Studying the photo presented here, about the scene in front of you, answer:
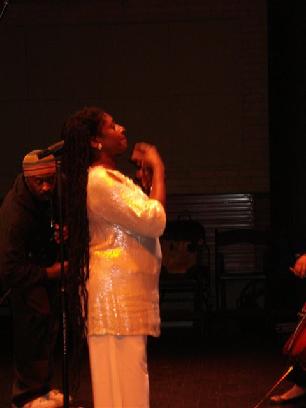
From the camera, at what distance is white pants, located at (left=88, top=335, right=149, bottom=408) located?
2990 millimetres

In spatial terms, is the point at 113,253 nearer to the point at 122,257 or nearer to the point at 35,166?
the point at 122,257

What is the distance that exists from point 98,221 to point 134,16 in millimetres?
5977

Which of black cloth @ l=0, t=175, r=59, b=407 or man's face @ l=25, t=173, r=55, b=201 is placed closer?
man's face @ l=25, t=173, r=55, b=201

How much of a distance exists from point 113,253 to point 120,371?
16.5 inches

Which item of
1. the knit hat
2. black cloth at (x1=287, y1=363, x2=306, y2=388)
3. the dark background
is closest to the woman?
the knit hat

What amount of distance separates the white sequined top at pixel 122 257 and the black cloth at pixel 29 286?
49.5 inches

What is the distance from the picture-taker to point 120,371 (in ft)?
9.80

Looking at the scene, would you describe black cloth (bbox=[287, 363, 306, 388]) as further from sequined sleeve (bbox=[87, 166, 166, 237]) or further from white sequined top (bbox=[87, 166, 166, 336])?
sequined sleeve (bbox=[87, 166, 166, 237])

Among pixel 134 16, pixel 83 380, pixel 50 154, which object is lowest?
pixel 83 380

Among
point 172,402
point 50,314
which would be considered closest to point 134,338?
point 50,314

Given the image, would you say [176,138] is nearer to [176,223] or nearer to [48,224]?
[176,223]

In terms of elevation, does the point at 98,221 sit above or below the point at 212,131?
below

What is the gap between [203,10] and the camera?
8.60 m

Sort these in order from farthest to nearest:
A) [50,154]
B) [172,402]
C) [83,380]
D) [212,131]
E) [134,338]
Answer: [212,131]
[83,380]
[172,402]
[50,154]
[134,338]
